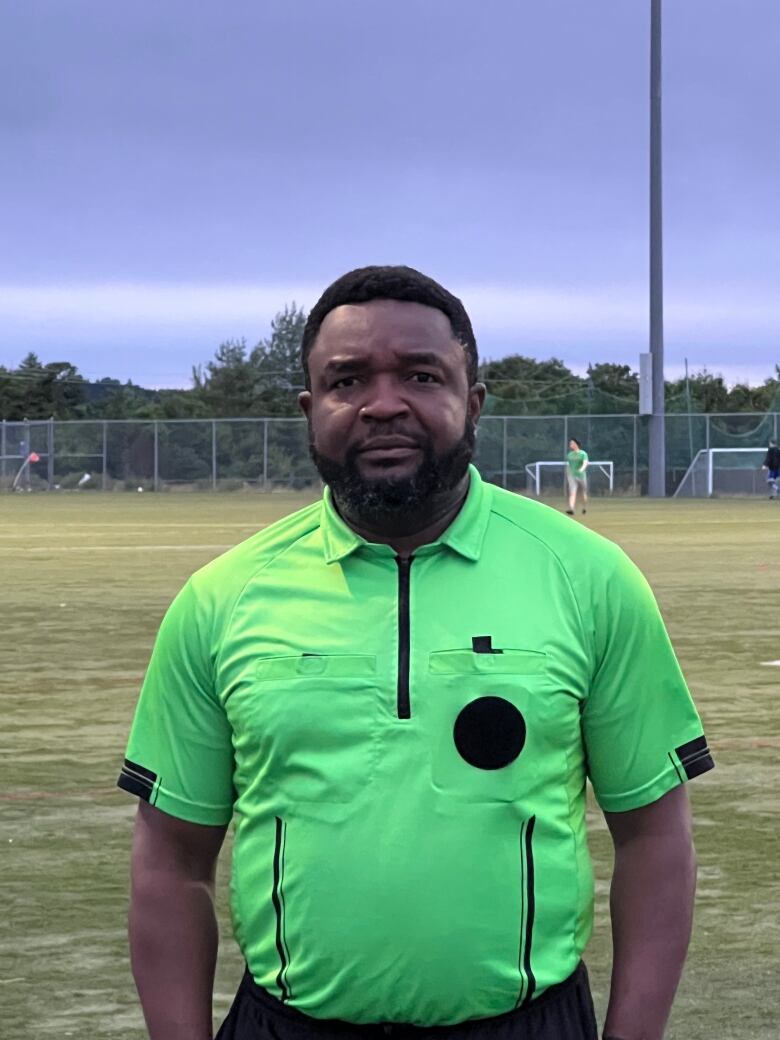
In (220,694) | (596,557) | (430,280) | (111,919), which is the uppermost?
(430,280)

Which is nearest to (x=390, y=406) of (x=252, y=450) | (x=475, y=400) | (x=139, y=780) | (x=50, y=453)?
(x=475, y=400)

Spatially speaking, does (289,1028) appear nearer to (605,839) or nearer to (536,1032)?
(536,1032)

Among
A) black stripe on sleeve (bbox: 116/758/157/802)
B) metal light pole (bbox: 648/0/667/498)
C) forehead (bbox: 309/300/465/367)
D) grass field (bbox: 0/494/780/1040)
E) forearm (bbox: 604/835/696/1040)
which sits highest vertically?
metal light pole (bbox: 648/0/667/498)

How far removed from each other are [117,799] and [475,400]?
18.1 ft

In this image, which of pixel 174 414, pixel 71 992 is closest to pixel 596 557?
pixel 71 992

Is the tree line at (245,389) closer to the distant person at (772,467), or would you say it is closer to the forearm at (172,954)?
the distant person at (772,467)

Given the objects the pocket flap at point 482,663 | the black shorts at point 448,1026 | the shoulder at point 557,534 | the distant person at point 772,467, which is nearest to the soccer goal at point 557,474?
the distant person at point 772,467

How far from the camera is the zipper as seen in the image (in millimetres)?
2824

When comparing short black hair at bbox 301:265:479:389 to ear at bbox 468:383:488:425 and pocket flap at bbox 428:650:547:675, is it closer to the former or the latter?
ear at bbox 468:383:488:425

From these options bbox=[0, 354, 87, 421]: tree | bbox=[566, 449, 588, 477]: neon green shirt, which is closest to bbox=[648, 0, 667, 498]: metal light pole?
bbox=[566, 449, 588, 477]: neon green shirt

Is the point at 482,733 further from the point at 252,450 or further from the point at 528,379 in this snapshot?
the point at 528,379

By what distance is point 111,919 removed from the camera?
644 cm

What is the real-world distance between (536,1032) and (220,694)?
65 centimetres

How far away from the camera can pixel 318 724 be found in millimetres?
2852
